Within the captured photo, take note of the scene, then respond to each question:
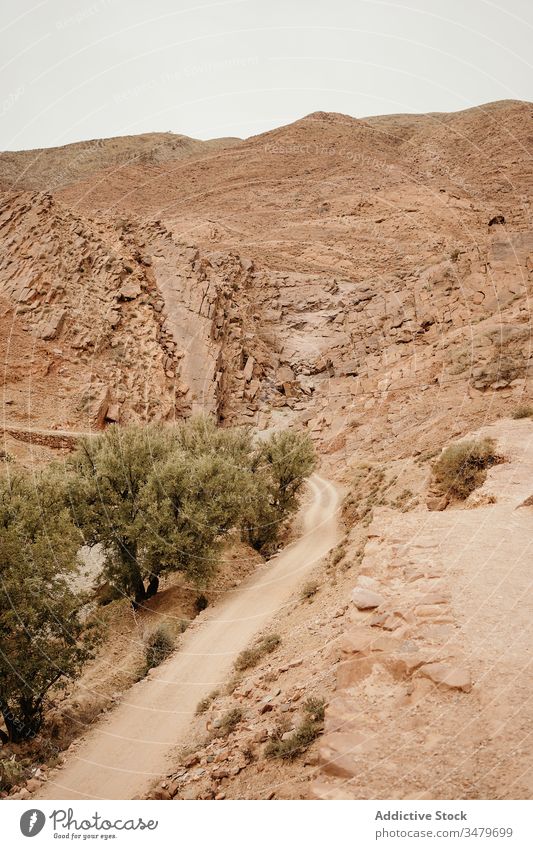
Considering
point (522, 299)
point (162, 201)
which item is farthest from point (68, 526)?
point (162, 201)

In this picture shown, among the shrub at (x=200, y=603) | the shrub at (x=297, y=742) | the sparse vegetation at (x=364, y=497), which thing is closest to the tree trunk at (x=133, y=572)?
the shrub at (x=200, y=603)

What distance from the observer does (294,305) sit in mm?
49500

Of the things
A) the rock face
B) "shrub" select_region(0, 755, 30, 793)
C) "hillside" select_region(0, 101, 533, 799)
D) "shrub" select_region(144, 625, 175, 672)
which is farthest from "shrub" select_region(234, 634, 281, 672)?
the rock face

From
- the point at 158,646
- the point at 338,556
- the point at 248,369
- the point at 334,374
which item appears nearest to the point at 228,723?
the point at 158,646

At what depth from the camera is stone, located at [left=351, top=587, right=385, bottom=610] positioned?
7734 millimetres

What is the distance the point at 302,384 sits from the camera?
1714 inches

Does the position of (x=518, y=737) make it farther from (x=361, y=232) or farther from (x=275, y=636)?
(x=361, y=232)

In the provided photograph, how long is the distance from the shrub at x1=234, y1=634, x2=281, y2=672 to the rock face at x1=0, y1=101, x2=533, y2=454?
13909 mm

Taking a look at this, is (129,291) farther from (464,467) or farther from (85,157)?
(85,157)

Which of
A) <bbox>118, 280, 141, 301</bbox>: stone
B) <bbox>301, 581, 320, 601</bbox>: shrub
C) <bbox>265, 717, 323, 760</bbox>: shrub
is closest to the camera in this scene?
<bbox>265, 717, 323, 760</bbox>: shrub

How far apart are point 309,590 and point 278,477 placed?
37.9ft

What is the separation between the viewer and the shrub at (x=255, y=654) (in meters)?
11.3

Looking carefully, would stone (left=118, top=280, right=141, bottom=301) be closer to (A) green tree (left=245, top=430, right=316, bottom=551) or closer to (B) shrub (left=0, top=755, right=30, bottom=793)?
(A) green tree (left=245, top=430, right=316, bottom=551)

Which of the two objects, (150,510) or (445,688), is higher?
(445,688)
